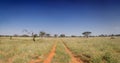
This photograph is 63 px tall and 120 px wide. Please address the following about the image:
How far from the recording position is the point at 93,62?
492 inches

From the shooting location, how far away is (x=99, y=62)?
40.5 ft

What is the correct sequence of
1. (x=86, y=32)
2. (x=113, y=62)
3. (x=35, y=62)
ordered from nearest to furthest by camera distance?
(x=113, y=62) < (x=35, y=62) < (x=86, y=32)

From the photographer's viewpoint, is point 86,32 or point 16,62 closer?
point 16,62

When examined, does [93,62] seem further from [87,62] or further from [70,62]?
[70,62]

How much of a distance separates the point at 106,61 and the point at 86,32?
5890 inches

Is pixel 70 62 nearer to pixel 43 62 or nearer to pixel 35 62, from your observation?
pixel 43 62

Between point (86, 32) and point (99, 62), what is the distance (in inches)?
5917

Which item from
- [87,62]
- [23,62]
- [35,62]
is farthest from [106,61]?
[23,62]

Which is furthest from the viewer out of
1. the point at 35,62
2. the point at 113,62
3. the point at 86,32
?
the point at 86,32

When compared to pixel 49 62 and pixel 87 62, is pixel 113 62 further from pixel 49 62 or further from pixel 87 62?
pixel 49 62

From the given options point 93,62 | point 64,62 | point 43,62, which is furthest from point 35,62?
point 93,62

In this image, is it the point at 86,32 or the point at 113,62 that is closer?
the point at 113,62

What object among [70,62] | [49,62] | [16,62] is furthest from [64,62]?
[16,62]

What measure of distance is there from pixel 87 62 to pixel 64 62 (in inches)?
85.8
